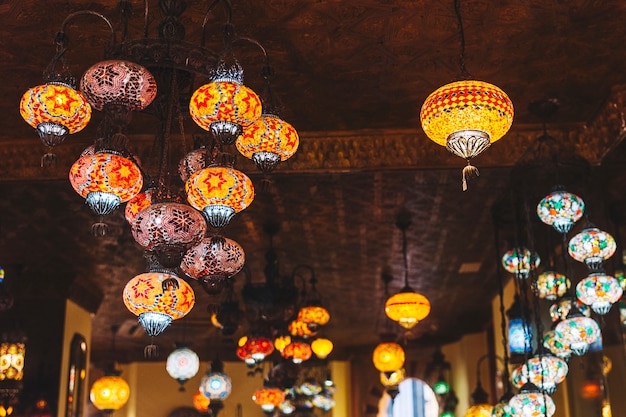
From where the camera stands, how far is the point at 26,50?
16.1ft

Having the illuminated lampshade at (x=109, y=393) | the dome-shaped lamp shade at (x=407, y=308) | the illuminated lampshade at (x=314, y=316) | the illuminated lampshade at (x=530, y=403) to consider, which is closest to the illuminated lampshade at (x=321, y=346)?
the illuminated lampshade at (x=314, y=316)

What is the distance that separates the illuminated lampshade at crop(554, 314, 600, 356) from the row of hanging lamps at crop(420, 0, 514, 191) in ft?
7.63

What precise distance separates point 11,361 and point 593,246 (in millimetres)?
5682

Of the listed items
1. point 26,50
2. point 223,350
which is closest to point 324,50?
point 26,50

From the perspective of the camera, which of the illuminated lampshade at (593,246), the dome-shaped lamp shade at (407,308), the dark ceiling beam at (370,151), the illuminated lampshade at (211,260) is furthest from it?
the dome-shaped lamp shade at (407,308)

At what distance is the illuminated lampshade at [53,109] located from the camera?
3.54 m

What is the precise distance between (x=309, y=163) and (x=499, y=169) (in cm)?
144

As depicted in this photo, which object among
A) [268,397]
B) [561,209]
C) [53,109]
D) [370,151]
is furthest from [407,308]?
[53,109]

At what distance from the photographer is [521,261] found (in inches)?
247

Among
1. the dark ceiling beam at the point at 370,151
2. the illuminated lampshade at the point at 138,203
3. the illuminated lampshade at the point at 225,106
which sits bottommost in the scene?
the illuminated lampshade at the point at 138,203

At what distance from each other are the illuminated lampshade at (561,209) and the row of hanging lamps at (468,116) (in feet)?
6.11

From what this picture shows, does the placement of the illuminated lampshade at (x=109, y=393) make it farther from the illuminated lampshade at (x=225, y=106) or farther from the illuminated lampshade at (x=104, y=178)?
the illuminated lampshade at (x=225, y=106)

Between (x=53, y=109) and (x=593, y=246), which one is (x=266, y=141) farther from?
(x=593, y=246)

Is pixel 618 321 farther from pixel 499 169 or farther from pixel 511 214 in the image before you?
pixel 499 169
